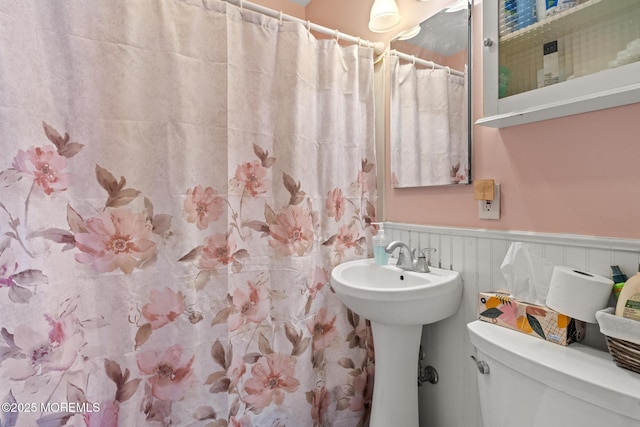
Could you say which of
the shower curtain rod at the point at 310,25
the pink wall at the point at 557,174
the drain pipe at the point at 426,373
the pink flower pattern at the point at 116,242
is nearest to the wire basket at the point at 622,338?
the pink wall at the point at 557,174

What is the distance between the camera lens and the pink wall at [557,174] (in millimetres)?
797

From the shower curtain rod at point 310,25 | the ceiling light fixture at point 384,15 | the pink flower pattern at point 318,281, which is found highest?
the ceiling light fixture at point 384,15

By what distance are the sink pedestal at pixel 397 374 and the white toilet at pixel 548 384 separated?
0.35 meters

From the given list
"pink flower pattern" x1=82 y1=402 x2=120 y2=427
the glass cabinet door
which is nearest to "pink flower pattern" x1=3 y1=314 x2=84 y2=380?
"pink flower pattern" x1=82 y1=402 x2=120 y2=427

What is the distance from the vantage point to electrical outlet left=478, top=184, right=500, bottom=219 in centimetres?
A: 107

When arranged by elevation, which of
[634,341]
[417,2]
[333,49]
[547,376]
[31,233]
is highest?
[417,2]

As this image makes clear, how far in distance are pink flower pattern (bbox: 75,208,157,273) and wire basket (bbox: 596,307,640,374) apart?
1.32 metres

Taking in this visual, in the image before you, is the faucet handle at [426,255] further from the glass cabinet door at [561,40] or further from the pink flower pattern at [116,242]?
the pink flower pattern at [116,242]

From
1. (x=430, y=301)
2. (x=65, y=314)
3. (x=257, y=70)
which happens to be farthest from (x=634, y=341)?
(x=65, y=314)

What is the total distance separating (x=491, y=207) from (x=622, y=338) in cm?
52

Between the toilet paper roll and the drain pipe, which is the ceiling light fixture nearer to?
the toilet paper roll

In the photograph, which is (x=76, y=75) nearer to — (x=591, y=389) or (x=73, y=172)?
(x=73, y=172)

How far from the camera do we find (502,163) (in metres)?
1.07

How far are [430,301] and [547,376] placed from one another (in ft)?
1.33
